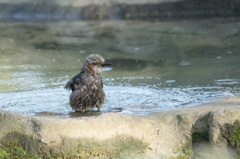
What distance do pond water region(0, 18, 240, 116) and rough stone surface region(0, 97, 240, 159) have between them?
1.44 meters

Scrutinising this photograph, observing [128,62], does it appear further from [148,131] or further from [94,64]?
[148,131]

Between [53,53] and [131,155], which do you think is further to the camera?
[53,53]

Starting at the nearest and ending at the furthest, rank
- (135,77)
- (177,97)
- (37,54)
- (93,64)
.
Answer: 1. (93,64)
2. (177,97)
3. (135,77)
4. (37,54)

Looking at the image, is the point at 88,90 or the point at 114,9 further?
the point at 114,9

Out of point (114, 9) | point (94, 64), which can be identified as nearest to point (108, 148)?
point (94, 64)

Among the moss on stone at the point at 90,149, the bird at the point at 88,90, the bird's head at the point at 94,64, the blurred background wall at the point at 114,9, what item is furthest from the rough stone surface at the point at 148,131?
the blurred background wall at the point at 114,9

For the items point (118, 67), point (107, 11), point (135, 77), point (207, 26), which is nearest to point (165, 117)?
point (135, 77)

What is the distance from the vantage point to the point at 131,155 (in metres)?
6.17

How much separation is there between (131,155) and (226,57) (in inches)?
236

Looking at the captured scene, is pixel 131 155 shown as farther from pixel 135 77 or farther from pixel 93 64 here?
pixel 135 77

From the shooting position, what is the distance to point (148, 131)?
249 inches

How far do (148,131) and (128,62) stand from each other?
5354 mm

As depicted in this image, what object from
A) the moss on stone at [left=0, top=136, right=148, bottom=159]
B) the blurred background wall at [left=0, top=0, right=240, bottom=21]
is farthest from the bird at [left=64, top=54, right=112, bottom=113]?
the blurred background wall at [left=0, top=0, right=240, bottom=21]

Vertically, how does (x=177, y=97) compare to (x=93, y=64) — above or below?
below
